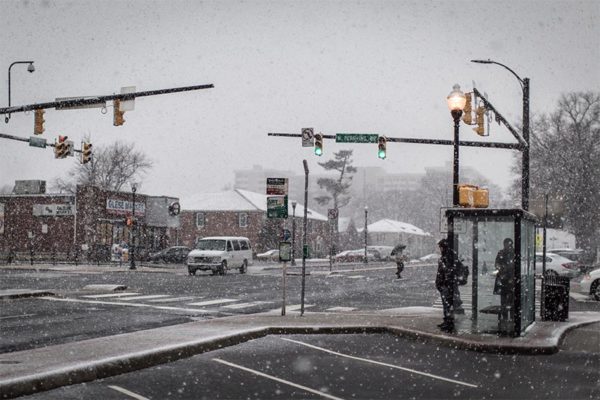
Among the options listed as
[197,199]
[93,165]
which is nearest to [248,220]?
[197,199]

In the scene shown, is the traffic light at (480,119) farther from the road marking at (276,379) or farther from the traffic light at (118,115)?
the road marking at (276,379)

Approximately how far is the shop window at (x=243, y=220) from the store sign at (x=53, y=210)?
84.1 feet

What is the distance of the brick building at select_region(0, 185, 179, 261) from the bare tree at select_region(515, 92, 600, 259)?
35.0m

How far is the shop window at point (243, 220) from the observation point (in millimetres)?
79625

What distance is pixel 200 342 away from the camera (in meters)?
11.8

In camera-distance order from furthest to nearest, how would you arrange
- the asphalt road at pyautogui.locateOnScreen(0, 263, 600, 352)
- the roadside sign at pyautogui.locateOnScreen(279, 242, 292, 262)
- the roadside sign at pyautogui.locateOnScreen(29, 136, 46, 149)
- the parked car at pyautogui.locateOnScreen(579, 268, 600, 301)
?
1. the roadside sign at pyautogui.locateOnScreen(29, 136, 46, 149)
2. the parked car at pyautogui.locateOnScreen(579, 268, 600, 301)
3. the roadside sign at pyautogui.locateOnScreen(279, 242, 292, 262)
4. the asphalt road at pyautogui.locateOnScreen(0, 263, 600, 352)

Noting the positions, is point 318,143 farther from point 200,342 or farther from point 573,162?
point 573,162

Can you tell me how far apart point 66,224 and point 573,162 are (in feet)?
138

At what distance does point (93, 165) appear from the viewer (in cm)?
8731

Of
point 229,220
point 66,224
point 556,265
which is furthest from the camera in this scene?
point 229,220

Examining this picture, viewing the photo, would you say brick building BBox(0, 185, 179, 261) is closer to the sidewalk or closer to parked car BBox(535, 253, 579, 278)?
parked car BBox(535, 253, 579, 278)

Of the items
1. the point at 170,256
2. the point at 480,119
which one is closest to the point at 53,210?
the point at 170,256

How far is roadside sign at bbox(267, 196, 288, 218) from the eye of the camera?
1625 cm

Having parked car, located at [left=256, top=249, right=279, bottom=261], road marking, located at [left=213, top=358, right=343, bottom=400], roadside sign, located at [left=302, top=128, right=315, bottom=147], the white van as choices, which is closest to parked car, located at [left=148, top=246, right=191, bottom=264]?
the white van
